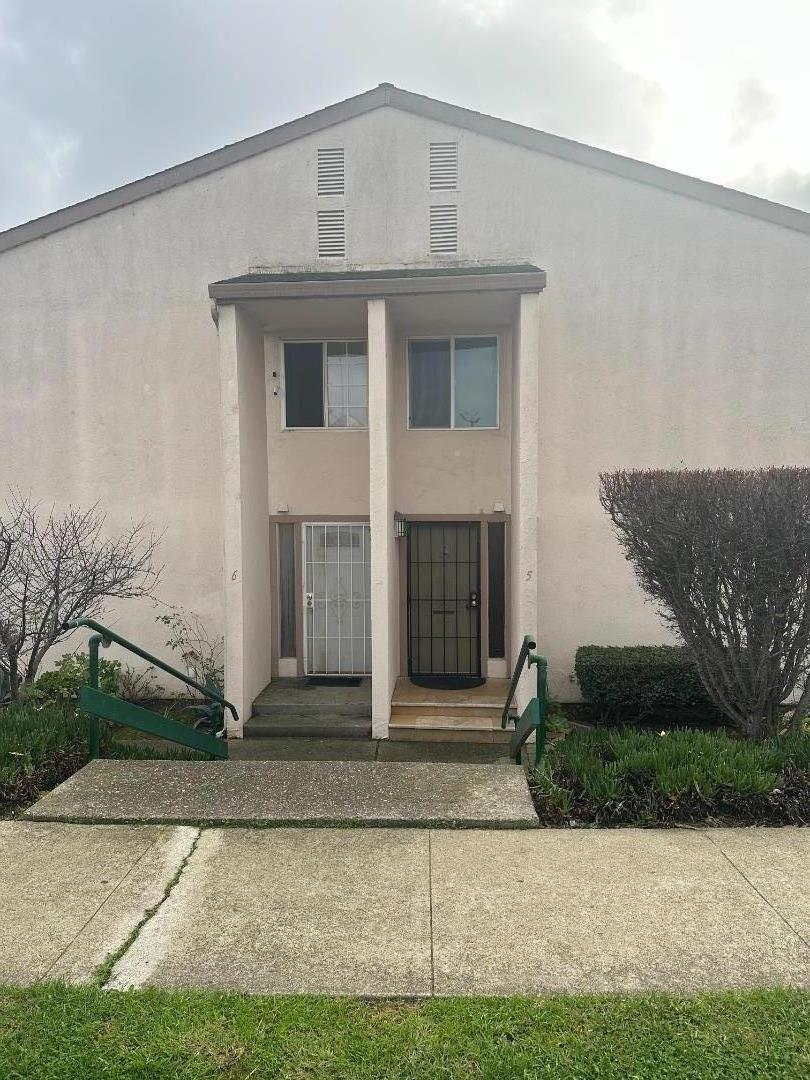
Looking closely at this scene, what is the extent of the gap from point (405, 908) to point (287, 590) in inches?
262

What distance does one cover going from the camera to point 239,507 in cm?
848

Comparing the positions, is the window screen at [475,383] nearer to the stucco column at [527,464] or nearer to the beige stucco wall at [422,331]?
the beige stucco wall at [422,331]

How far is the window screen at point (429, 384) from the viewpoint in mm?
9922

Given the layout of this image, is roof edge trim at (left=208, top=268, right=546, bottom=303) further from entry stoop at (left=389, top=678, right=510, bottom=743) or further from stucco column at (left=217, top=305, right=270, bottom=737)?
entry stoop at (left=389, top=678, right=510, bottom=743)

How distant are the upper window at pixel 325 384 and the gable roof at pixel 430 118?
3.01 metres

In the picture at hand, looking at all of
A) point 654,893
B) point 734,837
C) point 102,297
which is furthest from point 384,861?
point 102,297

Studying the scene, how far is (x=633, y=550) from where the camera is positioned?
630 centimetres

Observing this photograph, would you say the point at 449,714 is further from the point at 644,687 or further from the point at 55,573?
the point at 55,573

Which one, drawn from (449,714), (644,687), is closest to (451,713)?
(449,714)

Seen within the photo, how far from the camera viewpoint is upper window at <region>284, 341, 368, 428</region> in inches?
394

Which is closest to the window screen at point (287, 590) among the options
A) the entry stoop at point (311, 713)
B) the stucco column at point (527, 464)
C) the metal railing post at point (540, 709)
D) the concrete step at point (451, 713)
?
the entry stoop at point (311, 713)

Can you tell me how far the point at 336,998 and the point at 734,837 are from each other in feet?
10.1

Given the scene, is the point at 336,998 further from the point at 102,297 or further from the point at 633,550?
the point at 102,297

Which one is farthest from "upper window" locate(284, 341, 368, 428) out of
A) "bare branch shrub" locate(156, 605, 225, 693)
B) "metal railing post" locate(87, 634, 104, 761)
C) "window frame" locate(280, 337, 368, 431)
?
"metal railing post" locate(87, 634, 104, 761)
